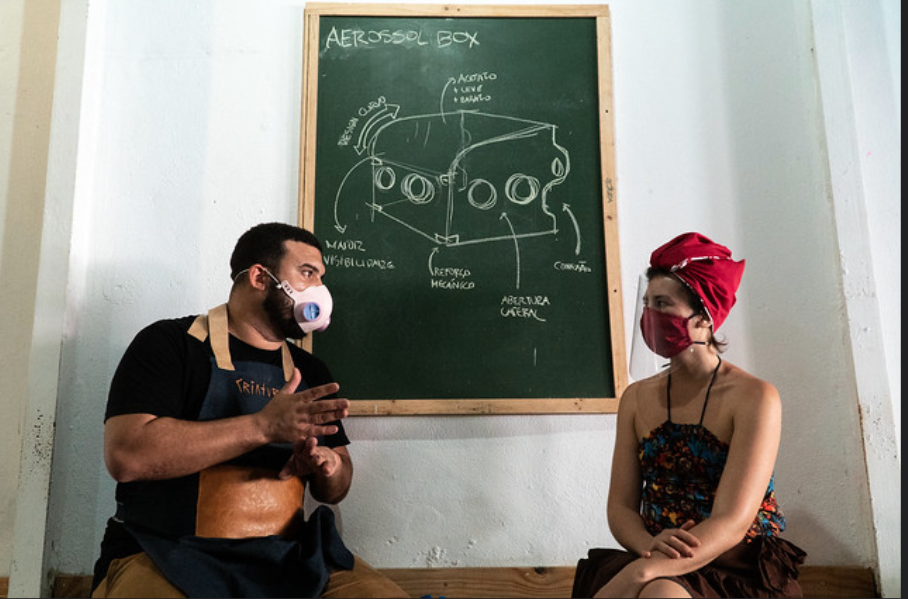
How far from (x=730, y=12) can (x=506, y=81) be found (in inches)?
30.5

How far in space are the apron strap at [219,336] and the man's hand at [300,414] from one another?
243mm

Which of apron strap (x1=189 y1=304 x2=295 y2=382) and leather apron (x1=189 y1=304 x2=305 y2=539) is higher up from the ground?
apron strap (x1=189 y1=304 x2=295 y2=382)

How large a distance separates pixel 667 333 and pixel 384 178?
1002 mm

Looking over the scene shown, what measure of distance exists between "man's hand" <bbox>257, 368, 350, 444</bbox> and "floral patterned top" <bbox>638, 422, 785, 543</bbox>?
737mm

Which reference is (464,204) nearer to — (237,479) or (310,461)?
(310,461)

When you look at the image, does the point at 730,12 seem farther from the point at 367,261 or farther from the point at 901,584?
the point at 901,584

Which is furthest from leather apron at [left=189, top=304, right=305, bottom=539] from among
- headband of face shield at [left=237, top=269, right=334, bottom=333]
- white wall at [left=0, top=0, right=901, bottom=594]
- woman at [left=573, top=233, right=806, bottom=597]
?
woman at [left=573, top=233, right=806, bottom=597]

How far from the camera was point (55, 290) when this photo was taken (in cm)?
212

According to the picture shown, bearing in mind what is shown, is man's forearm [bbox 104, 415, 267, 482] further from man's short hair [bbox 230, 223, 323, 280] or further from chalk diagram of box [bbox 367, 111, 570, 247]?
chalk diagram of box [bbox 367, 111, 570, 247]

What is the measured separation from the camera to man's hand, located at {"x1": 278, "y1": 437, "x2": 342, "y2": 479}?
1.79 meters

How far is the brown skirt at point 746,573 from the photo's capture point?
1616mm

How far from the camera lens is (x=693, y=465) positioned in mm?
1749

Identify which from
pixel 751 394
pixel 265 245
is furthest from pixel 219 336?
pixel 751 394

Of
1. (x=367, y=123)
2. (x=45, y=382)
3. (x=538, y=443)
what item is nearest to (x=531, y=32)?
(x=367, y=123)
